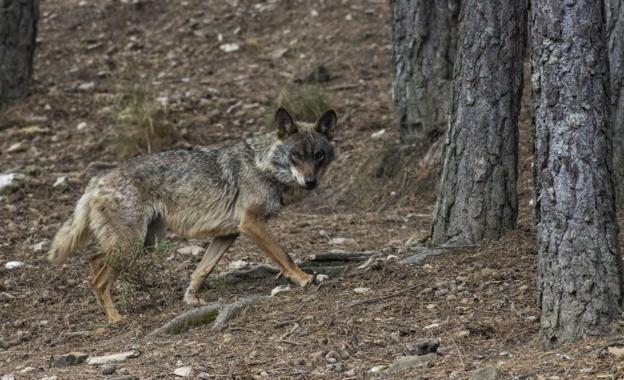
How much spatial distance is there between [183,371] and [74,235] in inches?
112

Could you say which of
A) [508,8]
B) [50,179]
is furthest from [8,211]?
[508,8]

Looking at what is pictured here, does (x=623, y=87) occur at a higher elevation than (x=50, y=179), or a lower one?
higher

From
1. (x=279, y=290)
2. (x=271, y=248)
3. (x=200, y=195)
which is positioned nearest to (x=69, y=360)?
(x=279, y=290)

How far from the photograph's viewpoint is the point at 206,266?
8453mm

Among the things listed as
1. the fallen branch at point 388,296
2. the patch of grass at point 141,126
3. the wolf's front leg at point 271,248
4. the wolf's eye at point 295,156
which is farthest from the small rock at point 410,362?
the patch of grass at point 141,126

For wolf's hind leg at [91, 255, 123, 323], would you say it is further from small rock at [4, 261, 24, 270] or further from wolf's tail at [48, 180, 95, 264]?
small rock at [4, 261, 24, 270]

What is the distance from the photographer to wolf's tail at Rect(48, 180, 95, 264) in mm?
8555

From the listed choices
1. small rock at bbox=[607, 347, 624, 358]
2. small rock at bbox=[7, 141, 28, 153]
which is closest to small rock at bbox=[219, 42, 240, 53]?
small rock at bbox=[7, 141, 28, 153]

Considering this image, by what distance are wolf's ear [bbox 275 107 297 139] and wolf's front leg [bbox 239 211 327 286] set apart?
774mm

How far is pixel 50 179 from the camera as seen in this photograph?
40.7 ft

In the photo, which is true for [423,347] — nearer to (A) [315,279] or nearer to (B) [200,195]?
(A) [315,279]

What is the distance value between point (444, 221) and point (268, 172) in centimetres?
167

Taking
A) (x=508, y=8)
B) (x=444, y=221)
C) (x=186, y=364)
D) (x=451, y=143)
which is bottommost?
(x=186, y=364)

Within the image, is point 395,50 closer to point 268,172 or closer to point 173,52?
point 268,172
